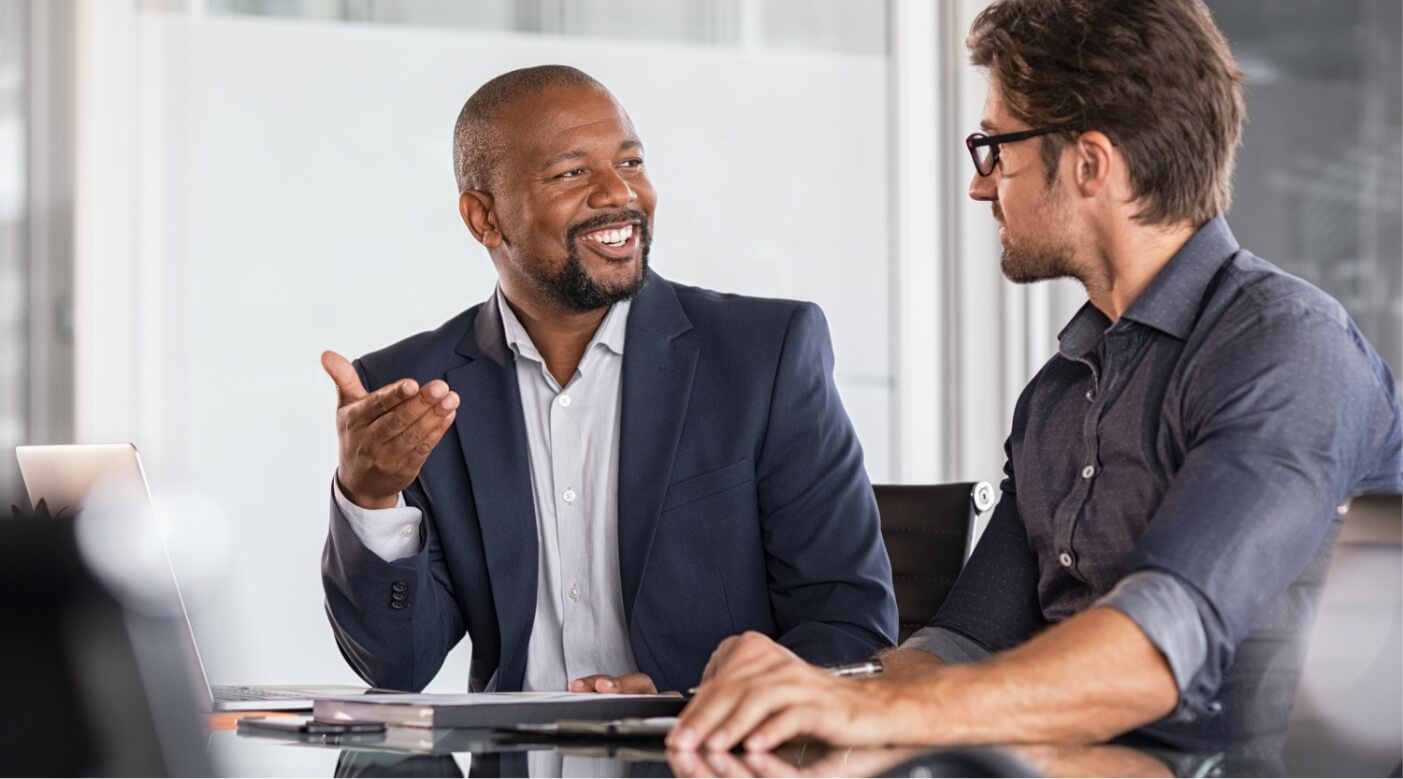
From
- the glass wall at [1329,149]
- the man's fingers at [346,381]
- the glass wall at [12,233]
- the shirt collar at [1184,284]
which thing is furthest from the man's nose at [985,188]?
the glass wall at [12,233]

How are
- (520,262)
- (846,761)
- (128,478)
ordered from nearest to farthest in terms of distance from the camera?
(846,761) < (128,478) < (520,262)

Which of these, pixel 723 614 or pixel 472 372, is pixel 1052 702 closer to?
pixel 723 614

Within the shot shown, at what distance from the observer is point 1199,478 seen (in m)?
1.40

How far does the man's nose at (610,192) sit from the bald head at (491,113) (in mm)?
143

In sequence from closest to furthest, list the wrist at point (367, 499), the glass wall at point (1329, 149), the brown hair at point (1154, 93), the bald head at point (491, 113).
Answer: the brown hair at point (1154, 93) → the wrist at point (367, 499) → the bald head at point (491, 113) → the glass wall at point (1329, 149)

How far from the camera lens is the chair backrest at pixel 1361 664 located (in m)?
1.27

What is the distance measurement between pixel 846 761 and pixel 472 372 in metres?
1.24

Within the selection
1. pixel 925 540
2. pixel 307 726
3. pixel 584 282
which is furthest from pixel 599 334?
pixel 307 726

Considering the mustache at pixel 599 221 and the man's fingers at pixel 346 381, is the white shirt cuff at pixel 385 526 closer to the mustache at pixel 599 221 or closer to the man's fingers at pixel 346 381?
the man's fingers at pixel 346 381

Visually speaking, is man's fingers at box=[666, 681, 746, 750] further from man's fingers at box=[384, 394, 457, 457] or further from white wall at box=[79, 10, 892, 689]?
white wall at box=[79, 10, 892, 689]

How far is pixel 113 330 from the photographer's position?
374 centimetres

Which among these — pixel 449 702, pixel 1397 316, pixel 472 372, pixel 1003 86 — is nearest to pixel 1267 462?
pixel 1003 86

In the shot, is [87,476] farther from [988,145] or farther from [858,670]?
[988,145]

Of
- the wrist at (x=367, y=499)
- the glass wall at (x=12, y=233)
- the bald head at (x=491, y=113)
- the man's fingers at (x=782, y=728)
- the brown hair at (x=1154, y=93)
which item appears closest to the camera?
the man's fingers at (x=782, y=728)
